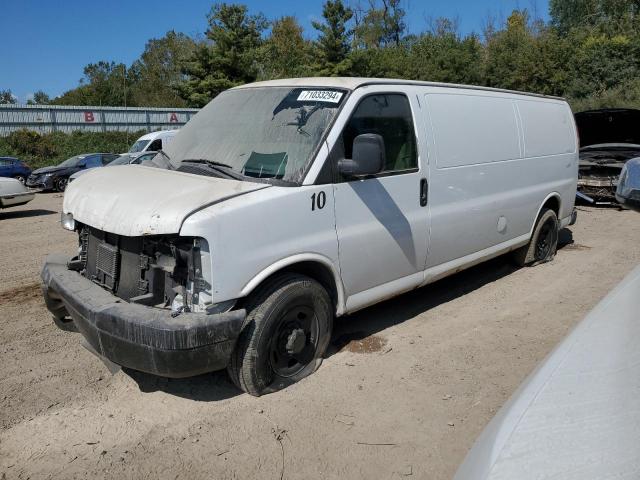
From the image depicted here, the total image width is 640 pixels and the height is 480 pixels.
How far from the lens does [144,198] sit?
3.61 metres

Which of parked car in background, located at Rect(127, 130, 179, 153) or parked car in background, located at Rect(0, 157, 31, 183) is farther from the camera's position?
parked car in background, located at Rect(0, 157, 31, 183)

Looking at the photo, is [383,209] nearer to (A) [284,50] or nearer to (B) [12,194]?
(B) [12,194]

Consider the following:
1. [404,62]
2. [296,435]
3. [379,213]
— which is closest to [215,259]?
[296,435]

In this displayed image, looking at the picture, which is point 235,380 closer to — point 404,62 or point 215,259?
point 215,259

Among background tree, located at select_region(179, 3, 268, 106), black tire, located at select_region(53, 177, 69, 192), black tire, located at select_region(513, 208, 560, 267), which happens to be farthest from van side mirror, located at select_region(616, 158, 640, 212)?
background tree, located at select_region(179, 3, 268, 106)

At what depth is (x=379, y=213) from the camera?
14.3 ft

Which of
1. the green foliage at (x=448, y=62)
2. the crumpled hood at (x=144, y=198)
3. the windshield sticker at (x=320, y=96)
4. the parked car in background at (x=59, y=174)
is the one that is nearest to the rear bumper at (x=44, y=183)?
the parked car in background at (x=59, y=174)

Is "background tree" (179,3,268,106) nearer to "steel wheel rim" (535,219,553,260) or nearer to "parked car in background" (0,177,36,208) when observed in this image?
"parked car in background" (0,177,36,208)

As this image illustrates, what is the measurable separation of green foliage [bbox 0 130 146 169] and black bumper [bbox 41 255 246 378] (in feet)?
91.8

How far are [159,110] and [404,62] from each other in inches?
844

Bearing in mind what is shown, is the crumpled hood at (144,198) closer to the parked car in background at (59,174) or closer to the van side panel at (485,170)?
the van side panel at (485,170)

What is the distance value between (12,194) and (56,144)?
18.9 metres

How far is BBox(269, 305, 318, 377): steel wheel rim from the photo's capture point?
386 centimetres

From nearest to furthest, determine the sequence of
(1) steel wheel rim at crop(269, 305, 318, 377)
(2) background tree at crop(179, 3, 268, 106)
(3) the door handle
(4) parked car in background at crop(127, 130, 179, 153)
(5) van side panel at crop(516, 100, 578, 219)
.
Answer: (1) steel wheel rim at crop(269, 305, 318, 377), (3) the door handle, (5) van side panel at crop(516, 100, 578, 219), (4) parked car in background at crop(127, 130, 179, 153), (2) background tree at crop(179, 3, 268, 106)
